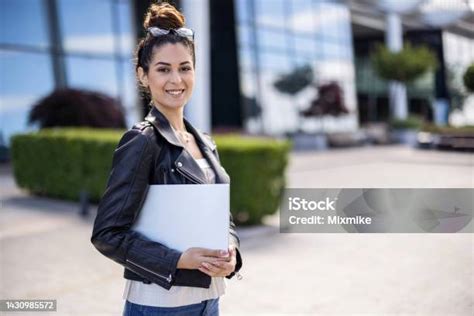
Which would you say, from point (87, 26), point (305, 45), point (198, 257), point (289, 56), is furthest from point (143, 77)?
point (305, 45)

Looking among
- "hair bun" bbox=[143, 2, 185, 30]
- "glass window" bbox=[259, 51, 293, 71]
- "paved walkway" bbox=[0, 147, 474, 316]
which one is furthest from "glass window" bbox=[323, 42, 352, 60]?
"hair bun" bbox=[143, 2, 185, 30]

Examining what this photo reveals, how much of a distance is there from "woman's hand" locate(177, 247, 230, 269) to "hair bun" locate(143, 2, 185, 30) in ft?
2.46

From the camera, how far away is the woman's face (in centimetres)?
171

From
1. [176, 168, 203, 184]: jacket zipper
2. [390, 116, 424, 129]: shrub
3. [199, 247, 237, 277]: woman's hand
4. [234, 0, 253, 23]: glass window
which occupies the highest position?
[234, 0, 253, 23]: glass window

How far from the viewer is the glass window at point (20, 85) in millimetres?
13899

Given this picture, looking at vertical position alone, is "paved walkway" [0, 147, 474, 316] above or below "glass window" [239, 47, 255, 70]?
below

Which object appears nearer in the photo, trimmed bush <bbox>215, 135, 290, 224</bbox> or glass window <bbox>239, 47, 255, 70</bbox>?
trimmed bush <bbox>215, 135, 290, 224</bbox>

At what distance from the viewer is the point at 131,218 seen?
1.55 m

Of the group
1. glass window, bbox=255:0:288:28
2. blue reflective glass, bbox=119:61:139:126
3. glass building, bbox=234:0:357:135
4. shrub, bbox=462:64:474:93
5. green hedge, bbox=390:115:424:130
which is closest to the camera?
shrub, bbox=462:64:474:93

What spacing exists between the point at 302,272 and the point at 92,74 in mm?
13216

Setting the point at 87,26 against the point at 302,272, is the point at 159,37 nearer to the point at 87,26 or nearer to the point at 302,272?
the point at 302,272

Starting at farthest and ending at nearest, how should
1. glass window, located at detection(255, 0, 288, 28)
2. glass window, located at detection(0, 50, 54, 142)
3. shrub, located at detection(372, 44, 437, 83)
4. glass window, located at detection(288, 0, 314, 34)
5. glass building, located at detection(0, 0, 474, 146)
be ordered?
1. glass window, located at detection(288, 0, 314, 34)
2. glass window, located at detection(255, 0, 288, 28)
3. shrub, located at detection(372, 44, 437, 83)
4. glass window, located at detection(0, 50, 54, 142)
5. glass building, located at detection(0, 0, 474, 146)

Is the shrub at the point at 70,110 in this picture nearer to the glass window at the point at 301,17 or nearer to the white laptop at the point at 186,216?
the white laptop at the point at 186,216

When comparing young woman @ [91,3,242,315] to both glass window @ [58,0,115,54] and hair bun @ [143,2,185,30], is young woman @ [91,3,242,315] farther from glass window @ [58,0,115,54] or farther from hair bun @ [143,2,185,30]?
glass window @ [58,0,115,54]
